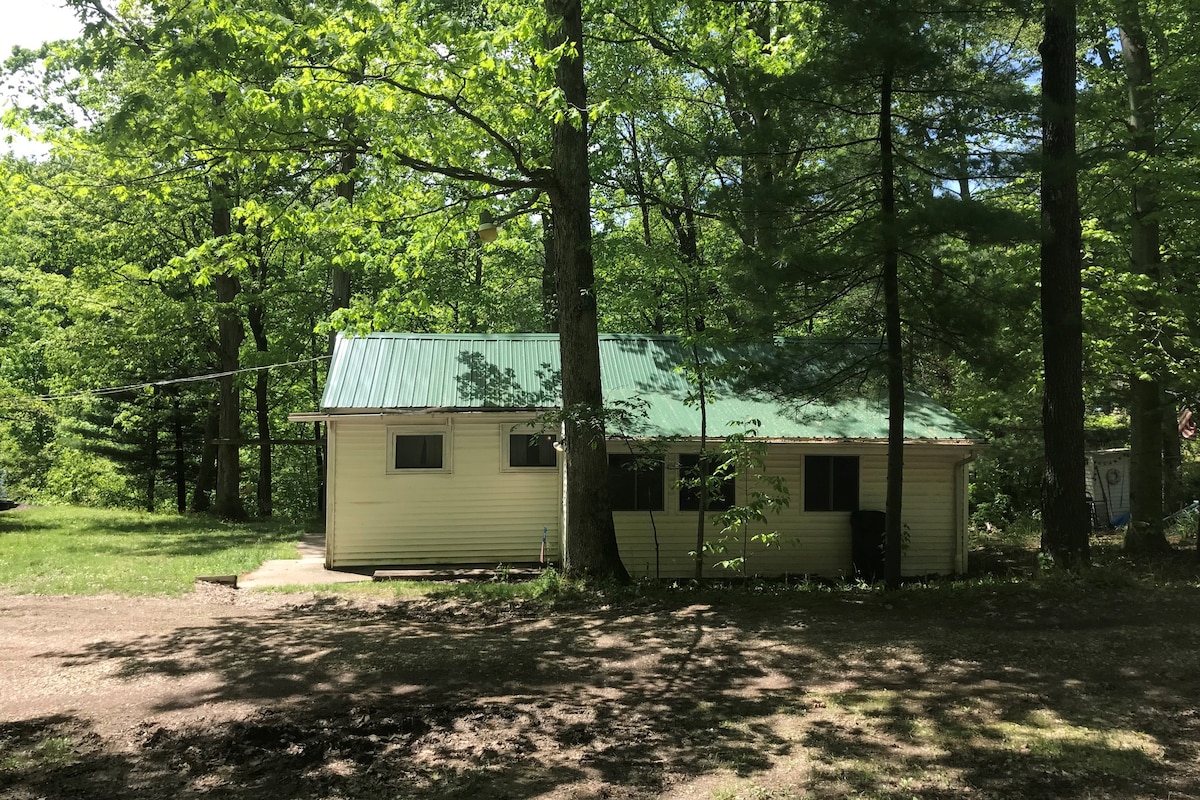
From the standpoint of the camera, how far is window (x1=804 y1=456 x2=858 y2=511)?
1341 centimetres

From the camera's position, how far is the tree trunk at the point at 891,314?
28.2 feet

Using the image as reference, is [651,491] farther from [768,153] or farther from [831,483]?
[768,153]

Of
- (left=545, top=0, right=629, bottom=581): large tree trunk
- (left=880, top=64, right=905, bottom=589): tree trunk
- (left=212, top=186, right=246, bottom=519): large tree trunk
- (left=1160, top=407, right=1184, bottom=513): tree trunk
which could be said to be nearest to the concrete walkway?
(left=545, top=0, right=629, bottom=581): large tree trunk

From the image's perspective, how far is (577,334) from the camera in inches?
420

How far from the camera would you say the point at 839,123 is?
9.23 m

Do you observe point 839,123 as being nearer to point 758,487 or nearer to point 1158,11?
point 758,487

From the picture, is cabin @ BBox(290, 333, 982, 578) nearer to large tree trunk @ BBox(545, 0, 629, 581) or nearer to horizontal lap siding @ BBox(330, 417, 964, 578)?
horizontal lap siding @ BBox(330, 417, 964, 578)

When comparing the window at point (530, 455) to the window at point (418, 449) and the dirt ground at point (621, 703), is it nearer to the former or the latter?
the window at point (418, 449)

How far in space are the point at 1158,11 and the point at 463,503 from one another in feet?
44.3

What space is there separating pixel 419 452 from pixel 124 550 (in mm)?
6338

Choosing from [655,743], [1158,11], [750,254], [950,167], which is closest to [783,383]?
[750,254]

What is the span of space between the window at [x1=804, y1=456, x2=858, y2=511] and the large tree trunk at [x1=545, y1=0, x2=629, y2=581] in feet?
13.6

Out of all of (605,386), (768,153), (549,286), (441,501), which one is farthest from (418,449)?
(549,286)

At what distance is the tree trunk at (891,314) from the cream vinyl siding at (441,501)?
5494mm
